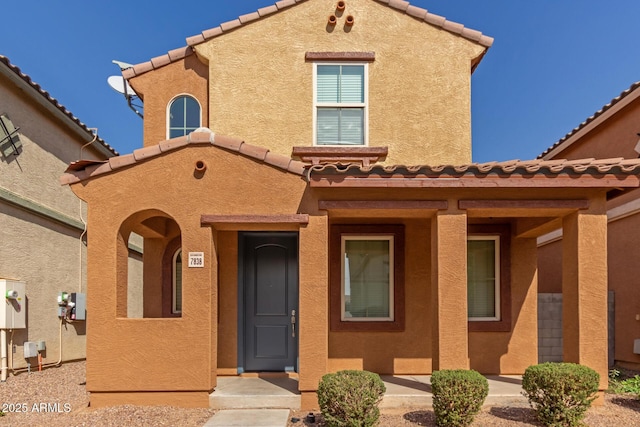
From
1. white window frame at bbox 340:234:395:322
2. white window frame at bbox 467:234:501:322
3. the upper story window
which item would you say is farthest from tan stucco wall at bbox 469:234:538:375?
the upper story window

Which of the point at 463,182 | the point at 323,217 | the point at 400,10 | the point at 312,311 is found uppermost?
the point at 400,10

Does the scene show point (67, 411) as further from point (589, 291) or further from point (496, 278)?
point (589, 291)

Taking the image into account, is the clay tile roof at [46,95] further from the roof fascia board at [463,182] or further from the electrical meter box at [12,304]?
the roof fascia board at [463,182]

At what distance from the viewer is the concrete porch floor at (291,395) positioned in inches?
254

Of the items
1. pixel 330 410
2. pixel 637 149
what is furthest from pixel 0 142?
pixel 637 149

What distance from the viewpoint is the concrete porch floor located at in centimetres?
645

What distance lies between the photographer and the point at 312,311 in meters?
6.50

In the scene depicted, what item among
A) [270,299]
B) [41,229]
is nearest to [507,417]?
[270,299]

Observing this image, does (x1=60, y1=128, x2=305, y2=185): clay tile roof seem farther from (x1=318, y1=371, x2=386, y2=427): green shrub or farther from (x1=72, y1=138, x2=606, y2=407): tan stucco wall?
(x1=318, y1=371, x2=386, y2=427): green shrub

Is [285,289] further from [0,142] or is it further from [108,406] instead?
[0,142]

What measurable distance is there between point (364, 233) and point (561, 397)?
4.08m

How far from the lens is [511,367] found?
8242 mm

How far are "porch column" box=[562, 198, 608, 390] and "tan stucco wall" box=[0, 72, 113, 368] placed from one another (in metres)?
10.6

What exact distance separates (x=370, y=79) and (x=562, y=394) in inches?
248
